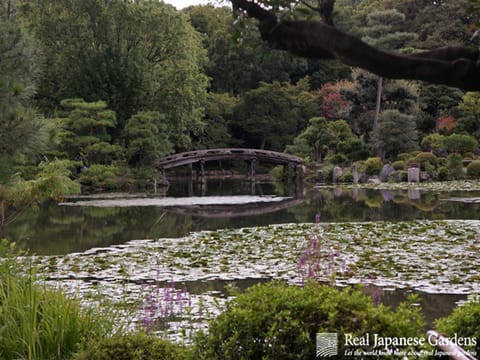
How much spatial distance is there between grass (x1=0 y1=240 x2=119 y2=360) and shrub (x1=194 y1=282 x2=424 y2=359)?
1.16m

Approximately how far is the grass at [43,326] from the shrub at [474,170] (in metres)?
23.9

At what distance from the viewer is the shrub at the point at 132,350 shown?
277cm

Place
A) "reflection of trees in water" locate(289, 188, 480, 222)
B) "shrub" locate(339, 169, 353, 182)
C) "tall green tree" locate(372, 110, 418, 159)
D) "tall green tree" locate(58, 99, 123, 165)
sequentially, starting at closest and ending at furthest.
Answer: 1. "reflection of trees in water" locate(289, 188, 480, 222)
2. "tall green tree" locate(58, 99, 123, 165)
3. "tall green tree" locate(372, 110, 418, 159)
4. "shrub" locate(339, 169, 353, 182)

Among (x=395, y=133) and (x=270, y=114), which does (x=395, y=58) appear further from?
(x=270, y=114)

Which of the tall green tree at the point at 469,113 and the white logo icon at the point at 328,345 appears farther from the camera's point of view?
the tall green tree at the point at 469,113

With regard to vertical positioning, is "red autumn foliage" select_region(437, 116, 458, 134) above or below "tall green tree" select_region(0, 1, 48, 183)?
above

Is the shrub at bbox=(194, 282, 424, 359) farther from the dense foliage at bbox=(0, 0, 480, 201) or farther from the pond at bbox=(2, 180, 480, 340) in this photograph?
the dense foliage at bbox=(0, 0, 480, 201)

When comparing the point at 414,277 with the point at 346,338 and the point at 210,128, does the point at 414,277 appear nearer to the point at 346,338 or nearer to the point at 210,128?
the point at 346,338

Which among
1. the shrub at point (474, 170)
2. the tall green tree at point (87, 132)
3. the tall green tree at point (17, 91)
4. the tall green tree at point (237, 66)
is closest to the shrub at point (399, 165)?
the shrub at point (474, 170)

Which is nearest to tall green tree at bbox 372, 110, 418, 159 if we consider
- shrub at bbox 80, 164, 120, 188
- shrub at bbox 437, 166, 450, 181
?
shrub at bbox 437, 166, 450, 181

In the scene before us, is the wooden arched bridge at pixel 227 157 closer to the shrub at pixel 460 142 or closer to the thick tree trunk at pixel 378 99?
the thick tree trunk at pixel 378 99

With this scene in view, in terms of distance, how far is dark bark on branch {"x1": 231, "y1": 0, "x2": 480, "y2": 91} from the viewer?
2.18 meters

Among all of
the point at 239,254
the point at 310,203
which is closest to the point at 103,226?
the point at 239,254

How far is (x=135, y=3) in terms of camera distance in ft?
90.7
